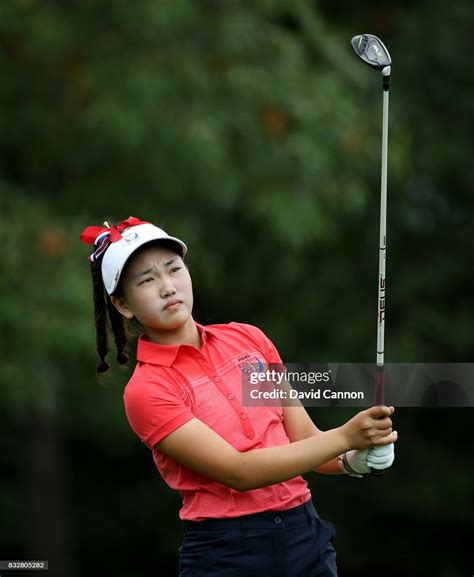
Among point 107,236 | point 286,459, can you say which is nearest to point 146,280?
point 107,236

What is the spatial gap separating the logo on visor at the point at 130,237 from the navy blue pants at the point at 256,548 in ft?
2.20

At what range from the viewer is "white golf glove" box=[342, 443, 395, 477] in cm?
258

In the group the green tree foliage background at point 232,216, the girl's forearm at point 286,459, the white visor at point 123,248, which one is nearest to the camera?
the girl's forearm at point 286,459

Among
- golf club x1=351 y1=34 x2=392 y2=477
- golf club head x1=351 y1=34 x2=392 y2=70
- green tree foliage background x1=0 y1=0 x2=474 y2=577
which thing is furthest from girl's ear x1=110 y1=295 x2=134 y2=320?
green tree foliage background x1=0 y1=0 x2=474 y2=577

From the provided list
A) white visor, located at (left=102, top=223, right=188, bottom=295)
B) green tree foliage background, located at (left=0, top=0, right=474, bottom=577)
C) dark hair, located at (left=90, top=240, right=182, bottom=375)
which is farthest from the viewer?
green tree foliage background, located at (left=0, top=0, right=474, bottom=577)

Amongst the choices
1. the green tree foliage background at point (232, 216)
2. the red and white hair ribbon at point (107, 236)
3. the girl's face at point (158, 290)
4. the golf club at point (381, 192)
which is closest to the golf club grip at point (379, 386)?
the golf club at point (381, 192)

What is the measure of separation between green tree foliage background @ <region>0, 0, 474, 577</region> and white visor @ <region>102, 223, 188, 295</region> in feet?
13.4

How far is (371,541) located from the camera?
419 inches

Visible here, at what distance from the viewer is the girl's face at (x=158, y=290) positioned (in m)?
2.74

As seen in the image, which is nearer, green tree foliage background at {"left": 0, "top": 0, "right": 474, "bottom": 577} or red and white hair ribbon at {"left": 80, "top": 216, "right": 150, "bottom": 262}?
red and white hair ribbon at {"left": 80, "top": 216, "right": 150, "bottom": 262}

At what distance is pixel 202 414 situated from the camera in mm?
2680

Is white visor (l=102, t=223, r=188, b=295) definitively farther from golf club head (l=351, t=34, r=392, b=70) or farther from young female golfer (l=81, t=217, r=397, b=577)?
golf club head (l=351, t=34, r=392, b=70)

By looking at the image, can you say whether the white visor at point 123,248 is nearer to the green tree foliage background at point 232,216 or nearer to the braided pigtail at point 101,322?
the braided pigtail at point 101,322

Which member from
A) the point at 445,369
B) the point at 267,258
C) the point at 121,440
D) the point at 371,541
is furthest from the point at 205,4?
the point at 445,369
